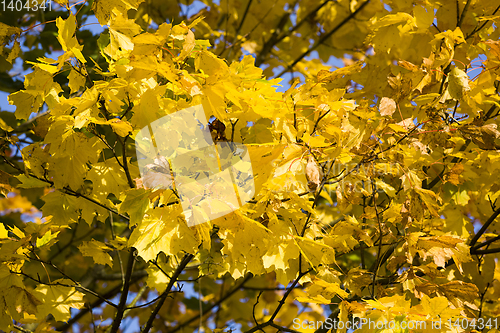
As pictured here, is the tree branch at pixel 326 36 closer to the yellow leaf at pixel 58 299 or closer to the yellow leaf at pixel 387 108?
the yellow leaf at pixel 387 108

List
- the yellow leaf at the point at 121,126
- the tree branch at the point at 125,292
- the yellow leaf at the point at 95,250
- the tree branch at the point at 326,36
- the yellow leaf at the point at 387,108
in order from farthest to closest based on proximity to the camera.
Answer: the tree branch at the point at 326,36 → the yellow leaf at the point at 95,250 → the tree branch at the point at 125,292 → the yellow leaf at the point at 387,108 → the yellow leaf at the point at 121,126

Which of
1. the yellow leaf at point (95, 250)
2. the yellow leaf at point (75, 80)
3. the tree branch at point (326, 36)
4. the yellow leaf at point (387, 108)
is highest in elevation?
the tree branch at point (326, 36)

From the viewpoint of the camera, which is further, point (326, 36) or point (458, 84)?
point (326, 36)

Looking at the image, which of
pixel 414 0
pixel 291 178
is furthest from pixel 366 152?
pixel 414 0

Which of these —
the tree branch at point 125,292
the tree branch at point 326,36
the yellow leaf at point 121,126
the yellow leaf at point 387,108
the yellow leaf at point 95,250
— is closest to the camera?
the yellow leaf at point 121,126

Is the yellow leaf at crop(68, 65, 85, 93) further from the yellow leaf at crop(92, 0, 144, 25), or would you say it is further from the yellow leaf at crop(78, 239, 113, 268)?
the yellow leaf at crop(78, 239, 113, 268)

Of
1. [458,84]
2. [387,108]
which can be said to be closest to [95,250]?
[387,108]

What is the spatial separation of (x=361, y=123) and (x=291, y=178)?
38 centimetres

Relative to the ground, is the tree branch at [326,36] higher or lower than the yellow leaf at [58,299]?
higher

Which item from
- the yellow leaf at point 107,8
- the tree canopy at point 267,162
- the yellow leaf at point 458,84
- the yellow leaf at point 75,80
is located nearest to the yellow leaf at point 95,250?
the tree canopy at point 267,162

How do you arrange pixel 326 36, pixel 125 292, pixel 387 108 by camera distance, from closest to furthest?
pixel 387 108 < pixel 125 292 < pixel 326 36

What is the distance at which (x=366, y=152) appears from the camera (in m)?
1.41

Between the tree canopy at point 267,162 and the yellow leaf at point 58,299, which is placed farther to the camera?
the yellow leaf at point 58,299

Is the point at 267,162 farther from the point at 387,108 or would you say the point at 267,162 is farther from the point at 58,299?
the point at 58,299
